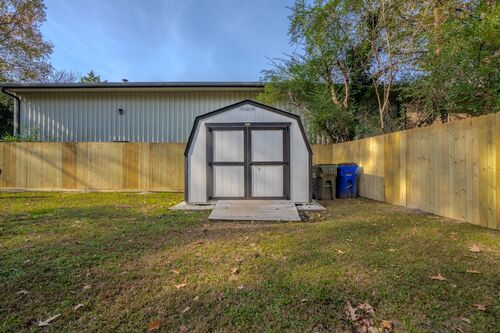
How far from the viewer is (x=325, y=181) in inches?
310

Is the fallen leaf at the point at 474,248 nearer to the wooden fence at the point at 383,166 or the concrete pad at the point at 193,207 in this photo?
the wooden fence at the point at 383,166

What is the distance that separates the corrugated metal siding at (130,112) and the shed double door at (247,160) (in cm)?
528

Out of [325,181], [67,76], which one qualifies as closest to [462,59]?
[325,181]

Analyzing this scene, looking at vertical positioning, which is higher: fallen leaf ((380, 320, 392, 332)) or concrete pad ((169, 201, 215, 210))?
concrete pad ((169, 201, 215, 210))

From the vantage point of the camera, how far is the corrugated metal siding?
38.9ft

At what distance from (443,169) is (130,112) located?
37.9 ft

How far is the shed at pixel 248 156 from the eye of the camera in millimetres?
6844

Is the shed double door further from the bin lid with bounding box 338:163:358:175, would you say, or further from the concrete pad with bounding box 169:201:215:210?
the bin lid with bounding box 338:163:358:175

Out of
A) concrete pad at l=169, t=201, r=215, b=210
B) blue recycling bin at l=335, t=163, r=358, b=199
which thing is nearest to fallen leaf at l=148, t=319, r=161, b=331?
concrete pad at l=169, t=201, r=215, b=210

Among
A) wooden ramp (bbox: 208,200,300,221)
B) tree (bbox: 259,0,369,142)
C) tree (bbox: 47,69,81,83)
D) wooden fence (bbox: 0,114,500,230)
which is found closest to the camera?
wooden fence (bbox: 0,114,500,230)

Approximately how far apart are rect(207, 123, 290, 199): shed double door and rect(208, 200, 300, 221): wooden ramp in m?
0.32

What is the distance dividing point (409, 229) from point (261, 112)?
421 centimetres

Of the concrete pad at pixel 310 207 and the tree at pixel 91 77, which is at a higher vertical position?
the tree at pixel 91 77

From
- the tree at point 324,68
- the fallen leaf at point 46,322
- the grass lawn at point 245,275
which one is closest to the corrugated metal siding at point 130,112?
the tree at point 324,68
